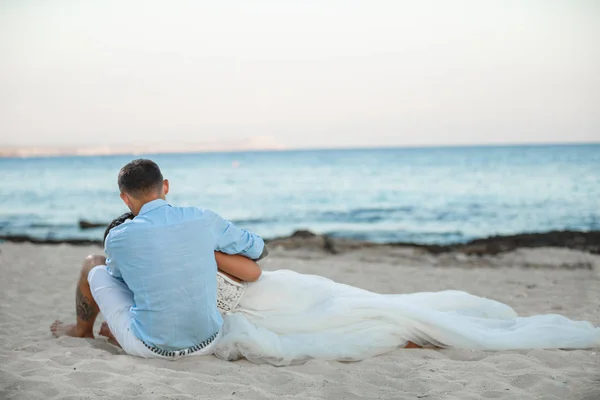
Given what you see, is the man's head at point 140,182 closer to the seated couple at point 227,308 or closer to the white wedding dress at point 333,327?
the seated couple at point 227,308

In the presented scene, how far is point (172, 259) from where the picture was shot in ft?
11.2

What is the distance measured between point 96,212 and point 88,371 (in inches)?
826

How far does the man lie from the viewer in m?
3.41

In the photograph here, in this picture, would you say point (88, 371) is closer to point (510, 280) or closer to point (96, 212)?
point (510, 280)

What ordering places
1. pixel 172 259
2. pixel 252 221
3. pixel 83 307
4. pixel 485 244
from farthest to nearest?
1. pixel 252 221
2. pixel 485 244
3. pixel 83 307
4. pixel 172 259

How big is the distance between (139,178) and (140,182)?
1.0 inches

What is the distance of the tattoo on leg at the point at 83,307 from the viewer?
414cm

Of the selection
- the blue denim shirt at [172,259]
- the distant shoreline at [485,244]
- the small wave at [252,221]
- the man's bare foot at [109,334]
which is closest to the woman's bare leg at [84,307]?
the man's bare foot at [109,334]

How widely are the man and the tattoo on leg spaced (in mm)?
518

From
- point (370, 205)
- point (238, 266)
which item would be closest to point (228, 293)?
point (238, 266)

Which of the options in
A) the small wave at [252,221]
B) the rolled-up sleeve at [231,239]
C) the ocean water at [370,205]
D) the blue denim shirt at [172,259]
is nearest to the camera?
the blue denim shirt at [172,259]

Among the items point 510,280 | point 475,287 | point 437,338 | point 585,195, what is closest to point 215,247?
point 437,338

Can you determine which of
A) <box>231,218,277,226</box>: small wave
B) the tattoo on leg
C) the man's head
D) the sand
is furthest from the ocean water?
the man's head

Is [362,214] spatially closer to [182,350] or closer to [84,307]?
[84,307]
